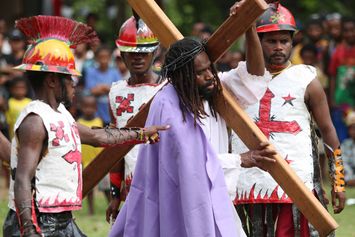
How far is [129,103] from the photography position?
8.21 m

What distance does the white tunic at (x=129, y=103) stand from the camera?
816cm

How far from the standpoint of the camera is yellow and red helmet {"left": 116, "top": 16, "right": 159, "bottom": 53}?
26.8 feet

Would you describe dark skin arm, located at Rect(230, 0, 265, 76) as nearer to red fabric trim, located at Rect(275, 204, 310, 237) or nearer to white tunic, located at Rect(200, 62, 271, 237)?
white tunic, located at Rect(200, 62, 271, 237)

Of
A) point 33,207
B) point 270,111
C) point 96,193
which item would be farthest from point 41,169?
point 96,193

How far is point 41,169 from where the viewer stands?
20.9 ft

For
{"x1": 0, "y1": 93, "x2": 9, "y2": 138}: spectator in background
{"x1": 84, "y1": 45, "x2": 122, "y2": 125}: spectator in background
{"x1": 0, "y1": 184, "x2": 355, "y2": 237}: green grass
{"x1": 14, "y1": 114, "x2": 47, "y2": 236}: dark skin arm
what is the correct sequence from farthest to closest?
{"x1": 84, "y1": 45, "x2": 122, "y2": 125}: spectator in background < {"x1": 0, "y1": 93, "x2": 9, "y2": 138}: spectator in background < {"x1": 0, "y1": 184, "x2": 355, "y2": 237}: green grass < {"x1": 14, "y1": 114, "x2": 47, "y2": 236}: dark skin arm

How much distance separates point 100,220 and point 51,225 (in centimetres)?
564

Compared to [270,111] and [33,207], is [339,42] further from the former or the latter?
[33,207]

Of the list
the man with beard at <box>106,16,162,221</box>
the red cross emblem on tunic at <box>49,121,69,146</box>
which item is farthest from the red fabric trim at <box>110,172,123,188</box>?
the red cross emblem on tunic at <box>49,121,69,146</box>

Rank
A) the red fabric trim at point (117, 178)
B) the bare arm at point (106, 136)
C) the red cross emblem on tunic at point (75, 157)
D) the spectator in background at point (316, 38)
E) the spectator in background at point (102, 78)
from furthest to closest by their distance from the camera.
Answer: the spectator in background at point (316, 38)
the spectator in background at point (102, 78)
the red fabric trim at point (117, 178)
the bare arm at point (106, 136)
the red cross emblem on tunic at point (75, 157)

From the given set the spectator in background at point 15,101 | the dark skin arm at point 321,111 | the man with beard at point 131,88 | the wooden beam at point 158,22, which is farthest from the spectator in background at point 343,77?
the wooden beam at point 158,22

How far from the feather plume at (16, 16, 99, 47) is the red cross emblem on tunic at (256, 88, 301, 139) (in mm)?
1536

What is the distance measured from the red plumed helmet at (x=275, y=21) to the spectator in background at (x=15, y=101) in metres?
7.48

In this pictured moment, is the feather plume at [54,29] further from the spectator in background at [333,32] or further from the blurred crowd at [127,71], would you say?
the spectator in background at [333,32]
